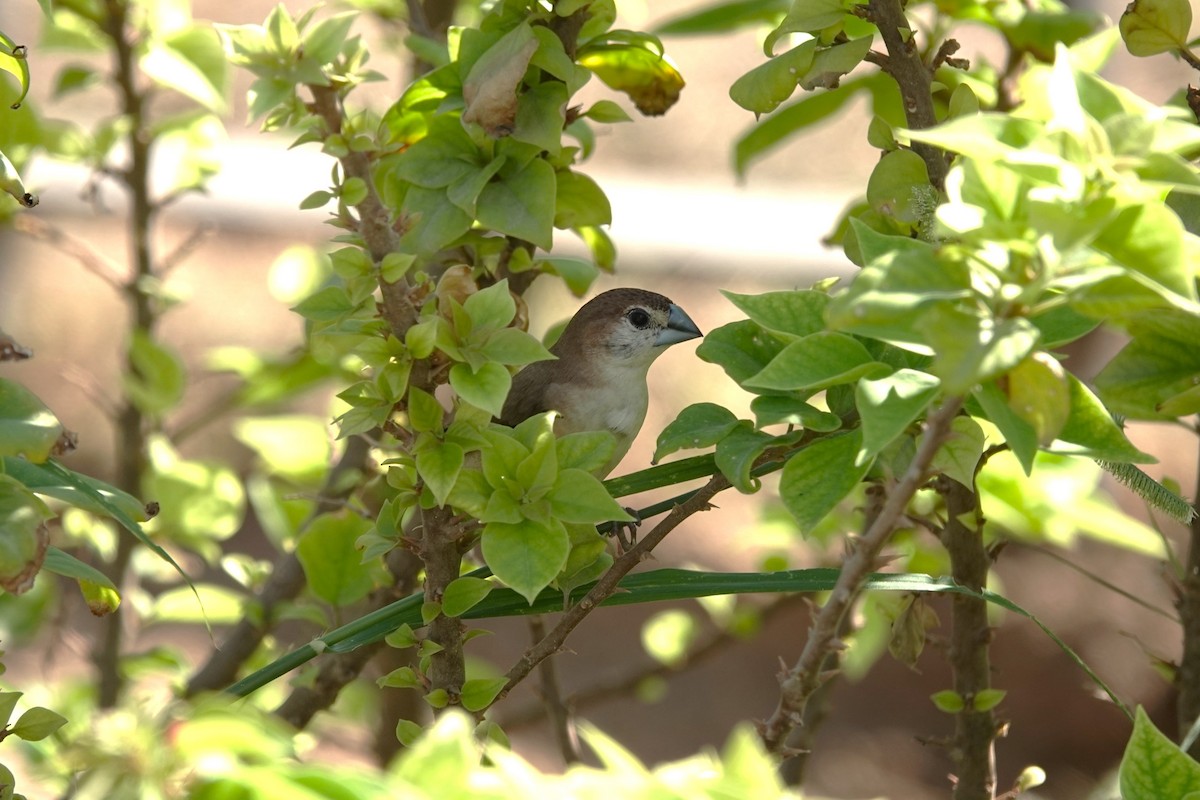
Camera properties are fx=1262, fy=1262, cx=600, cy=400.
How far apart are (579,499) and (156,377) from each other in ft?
3.74

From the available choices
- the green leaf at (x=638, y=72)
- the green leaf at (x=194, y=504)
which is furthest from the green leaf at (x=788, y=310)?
the green leaf at (x=194, y=504)

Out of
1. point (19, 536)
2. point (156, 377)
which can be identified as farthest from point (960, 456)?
point (156, 377)

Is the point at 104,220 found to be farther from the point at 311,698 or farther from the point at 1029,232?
the point at 1029,232

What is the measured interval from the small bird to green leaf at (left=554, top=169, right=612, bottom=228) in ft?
1.64

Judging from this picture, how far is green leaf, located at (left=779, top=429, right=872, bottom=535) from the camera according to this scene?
86 cm

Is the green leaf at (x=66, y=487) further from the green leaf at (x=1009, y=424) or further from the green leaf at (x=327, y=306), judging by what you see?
the green leaf at (x=1009, y=424)

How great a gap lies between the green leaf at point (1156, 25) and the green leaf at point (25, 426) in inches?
37.5

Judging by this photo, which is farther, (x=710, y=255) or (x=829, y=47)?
(x=710, y=255)

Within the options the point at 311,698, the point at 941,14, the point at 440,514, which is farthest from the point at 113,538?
the point at 941,14

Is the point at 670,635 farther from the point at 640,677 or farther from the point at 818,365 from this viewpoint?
the point at 818,365

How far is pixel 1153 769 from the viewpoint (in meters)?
0.86

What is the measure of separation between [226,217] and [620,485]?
3.54 meters

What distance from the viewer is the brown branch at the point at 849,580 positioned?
728 millimetres

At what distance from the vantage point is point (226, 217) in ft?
14.1
